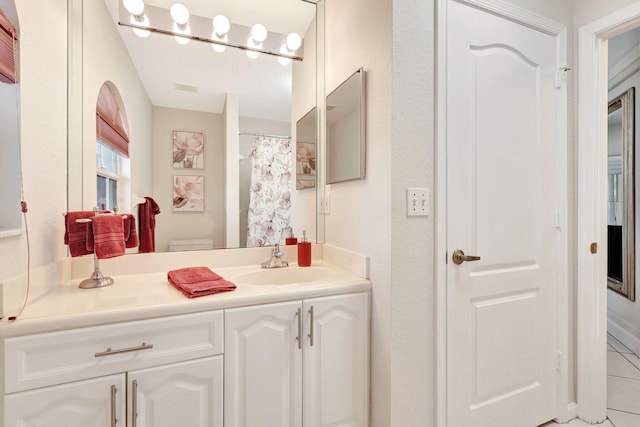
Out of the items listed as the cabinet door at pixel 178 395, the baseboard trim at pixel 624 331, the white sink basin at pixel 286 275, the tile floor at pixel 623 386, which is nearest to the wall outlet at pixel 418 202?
the white sink basin at pixel 286 275

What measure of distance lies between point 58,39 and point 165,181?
0.71 m

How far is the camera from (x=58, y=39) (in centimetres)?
124

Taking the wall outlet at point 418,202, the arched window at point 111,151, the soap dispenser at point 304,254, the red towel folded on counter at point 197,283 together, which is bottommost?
the red towel folded on counter at point 197,283

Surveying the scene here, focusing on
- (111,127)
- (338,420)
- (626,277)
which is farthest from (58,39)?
(626,277)

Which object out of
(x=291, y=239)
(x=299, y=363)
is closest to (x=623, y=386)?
(x=299, y=363)

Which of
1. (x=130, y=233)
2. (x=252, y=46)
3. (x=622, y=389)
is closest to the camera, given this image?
(x=130, y=233)

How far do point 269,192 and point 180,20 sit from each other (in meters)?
1.03

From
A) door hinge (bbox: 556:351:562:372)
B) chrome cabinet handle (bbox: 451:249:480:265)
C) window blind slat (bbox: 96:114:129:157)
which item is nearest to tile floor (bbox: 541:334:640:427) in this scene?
door hinge (bbox: 556:351:562:372)

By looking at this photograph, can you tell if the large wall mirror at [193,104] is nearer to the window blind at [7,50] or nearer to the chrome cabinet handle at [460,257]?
the window blind at [7,50]

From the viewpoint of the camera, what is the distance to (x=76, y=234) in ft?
3.86

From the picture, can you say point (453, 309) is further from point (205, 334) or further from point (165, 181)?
point (165, 181)

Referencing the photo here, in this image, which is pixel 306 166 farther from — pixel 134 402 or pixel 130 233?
pixel 134 402

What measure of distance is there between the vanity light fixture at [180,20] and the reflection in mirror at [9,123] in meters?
0.74

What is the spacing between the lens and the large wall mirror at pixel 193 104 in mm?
1404
